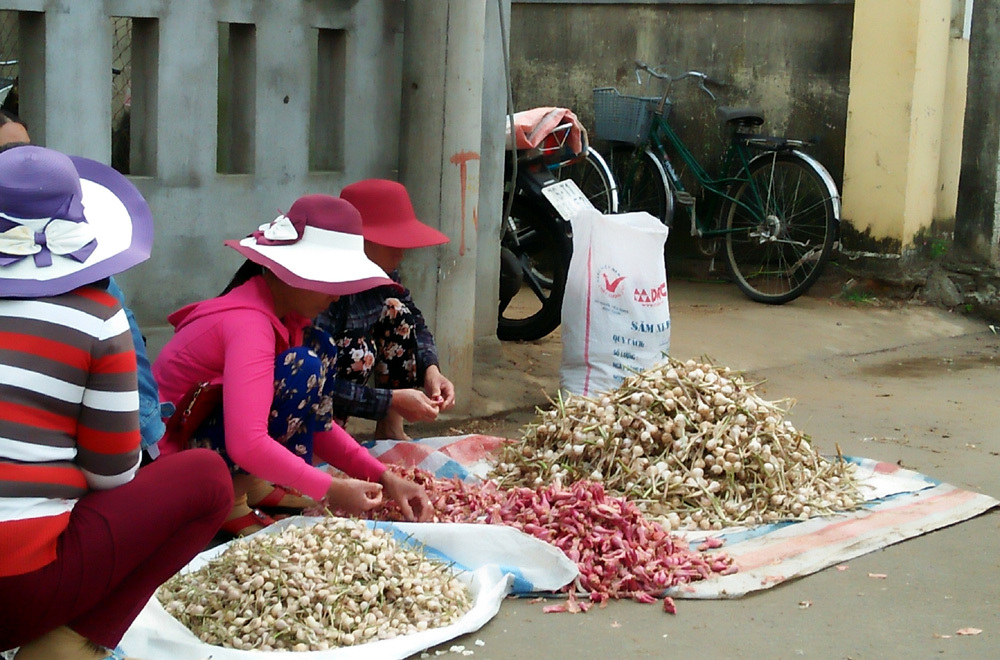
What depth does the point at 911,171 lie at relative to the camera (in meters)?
7.70

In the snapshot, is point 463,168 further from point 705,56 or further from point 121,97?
point 705,56

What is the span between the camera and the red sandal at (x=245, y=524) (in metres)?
3.45

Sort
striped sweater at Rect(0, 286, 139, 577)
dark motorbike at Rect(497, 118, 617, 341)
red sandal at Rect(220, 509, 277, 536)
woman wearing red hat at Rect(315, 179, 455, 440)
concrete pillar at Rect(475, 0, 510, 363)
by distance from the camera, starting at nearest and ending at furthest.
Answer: striped sweater at Rect(0, 286, 139, 577) → red sandal at Rect(220, 509, 277, 536) → woman wearing red hat at Rect(315, 179, 455, 440) → concrete pillar at Rect(475, 0, 510, 363) → dark motorbike at Rect(497, 118, 617, 341)

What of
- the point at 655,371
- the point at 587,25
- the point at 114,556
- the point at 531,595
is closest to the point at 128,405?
the point at 114,556

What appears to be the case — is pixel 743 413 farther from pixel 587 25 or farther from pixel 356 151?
pixel 587 25

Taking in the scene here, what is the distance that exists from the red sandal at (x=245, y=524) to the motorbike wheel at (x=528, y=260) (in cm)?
254

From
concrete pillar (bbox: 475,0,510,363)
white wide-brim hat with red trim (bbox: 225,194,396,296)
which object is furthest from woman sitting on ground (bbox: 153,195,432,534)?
concrete pillar (bbox: 475,0,510,363)

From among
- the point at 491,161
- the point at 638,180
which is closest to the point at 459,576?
the point at 491,161

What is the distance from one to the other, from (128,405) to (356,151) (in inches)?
104

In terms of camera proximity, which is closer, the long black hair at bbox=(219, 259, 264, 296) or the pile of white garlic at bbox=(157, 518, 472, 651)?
the pile of white garlic at bbox=(157, 518, 472, 651)

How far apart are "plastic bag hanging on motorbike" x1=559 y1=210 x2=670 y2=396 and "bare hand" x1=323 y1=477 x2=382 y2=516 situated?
2007 mm

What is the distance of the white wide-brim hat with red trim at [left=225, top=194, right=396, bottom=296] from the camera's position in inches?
122

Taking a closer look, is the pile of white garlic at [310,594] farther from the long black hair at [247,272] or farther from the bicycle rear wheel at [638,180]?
the bicycle rear wheel at [638,180]

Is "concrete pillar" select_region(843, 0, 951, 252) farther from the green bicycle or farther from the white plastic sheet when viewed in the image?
the white plastic sheet
